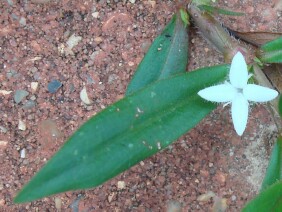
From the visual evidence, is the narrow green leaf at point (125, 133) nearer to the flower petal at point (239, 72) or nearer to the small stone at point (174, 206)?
the flower petal at point (239, 72)

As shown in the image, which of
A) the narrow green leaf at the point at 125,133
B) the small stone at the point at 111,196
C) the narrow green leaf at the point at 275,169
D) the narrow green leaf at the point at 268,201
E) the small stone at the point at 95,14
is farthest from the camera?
the small stone at the point at 95,14

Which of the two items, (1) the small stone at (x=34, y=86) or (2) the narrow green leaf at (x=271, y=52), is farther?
(1) the small stone at (x=34, y=86)

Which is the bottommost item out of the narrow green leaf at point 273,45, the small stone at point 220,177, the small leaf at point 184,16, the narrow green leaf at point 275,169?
the small stone at point 220,177

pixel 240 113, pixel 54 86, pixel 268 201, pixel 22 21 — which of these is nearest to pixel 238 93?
pixel 240 113

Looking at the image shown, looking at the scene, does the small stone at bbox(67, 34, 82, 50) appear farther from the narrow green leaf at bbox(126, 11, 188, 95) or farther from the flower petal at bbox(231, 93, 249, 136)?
the flower petal at bbox(231, 93, 249, 136)

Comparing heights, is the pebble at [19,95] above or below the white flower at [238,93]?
below

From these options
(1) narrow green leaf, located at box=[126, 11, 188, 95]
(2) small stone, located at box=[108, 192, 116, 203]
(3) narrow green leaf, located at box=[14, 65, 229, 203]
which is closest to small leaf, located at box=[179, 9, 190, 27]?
(1) narrow green leaf, located at box=[126, 11, 188, 95]

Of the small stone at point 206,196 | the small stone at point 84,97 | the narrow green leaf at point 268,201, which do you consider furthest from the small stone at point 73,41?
the narrow green leaf at point 268,201

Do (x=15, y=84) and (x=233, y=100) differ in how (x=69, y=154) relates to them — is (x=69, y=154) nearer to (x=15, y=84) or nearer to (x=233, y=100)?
(x=233, y=100)

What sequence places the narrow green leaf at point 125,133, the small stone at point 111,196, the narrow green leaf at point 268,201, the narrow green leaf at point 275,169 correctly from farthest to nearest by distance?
1. the small stone at point 111,196
2. the narrow green leaf at point 275,169
3. the narrow green leaf at point 268,201
4. the narrow green leaf at point 125,133
